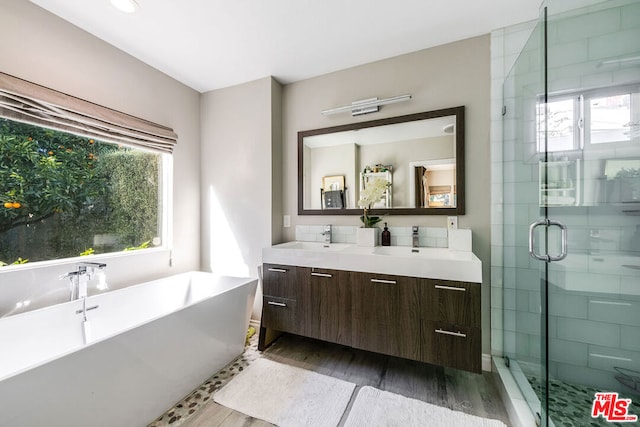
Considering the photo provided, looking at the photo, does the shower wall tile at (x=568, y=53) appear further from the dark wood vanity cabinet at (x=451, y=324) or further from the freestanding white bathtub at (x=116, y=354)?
the freestanding white bathtub at (x=116, y=354)

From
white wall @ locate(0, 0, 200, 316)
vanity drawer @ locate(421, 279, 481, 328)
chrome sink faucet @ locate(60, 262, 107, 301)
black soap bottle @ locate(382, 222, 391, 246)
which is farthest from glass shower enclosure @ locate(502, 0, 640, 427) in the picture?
white wall @ locate(0, 0, 200, 316)

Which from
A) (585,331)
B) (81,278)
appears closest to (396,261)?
(585,331)

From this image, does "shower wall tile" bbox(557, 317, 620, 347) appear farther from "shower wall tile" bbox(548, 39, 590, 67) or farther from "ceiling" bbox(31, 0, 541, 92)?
"ceiling" bbox(31, 0, 541, 92)

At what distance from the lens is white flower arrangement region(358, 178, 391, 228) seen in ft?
7.29

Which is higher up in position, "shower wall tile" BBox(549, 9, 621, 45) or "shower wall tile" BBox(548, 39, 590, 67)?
"shower wall tile" BBox(549, 9, 621, 45)

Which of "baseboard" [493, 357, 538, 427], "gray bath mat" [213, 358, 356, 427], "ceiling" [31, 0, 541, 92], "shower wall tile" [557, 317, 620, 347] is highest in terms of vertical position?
"ceiling" [31, 0, 541, 92]

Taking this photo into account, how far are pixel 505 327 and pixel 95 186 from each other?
3.41m

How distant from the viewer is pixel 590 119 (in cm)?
143

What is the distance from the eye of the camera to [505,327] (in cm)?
191

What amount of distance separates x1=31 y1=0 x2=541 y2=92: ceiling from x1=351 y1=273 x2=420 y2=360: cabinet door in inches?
72.7

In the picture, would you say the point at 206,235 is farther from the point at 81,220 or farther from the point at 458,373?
the point at 458,373

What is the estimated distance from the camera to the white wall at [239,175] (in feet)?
8.47

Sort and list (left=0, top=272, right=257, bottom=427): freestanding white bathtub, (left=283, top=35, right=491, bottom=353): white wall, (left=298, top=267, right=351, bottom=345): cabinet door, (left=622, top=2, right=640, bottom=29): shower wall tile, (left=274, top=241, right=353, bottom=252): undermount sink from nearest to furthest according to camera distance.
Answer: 1. (left=0, top=272, right=257, bottom=427): freestanding white bathtub
2. (left=622, top=2, right=640, bottom=29): shower wall tile
3. (left=298, top=267, right=351, bottom=345): cabinet door
4. (left=283, top=35, right=491, bottom=353): white wall
5. (left=274, top=241, right=353, bottom=252): undermount sink

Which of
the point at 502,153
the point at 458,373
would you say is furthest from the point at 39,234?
the point at 502,153
